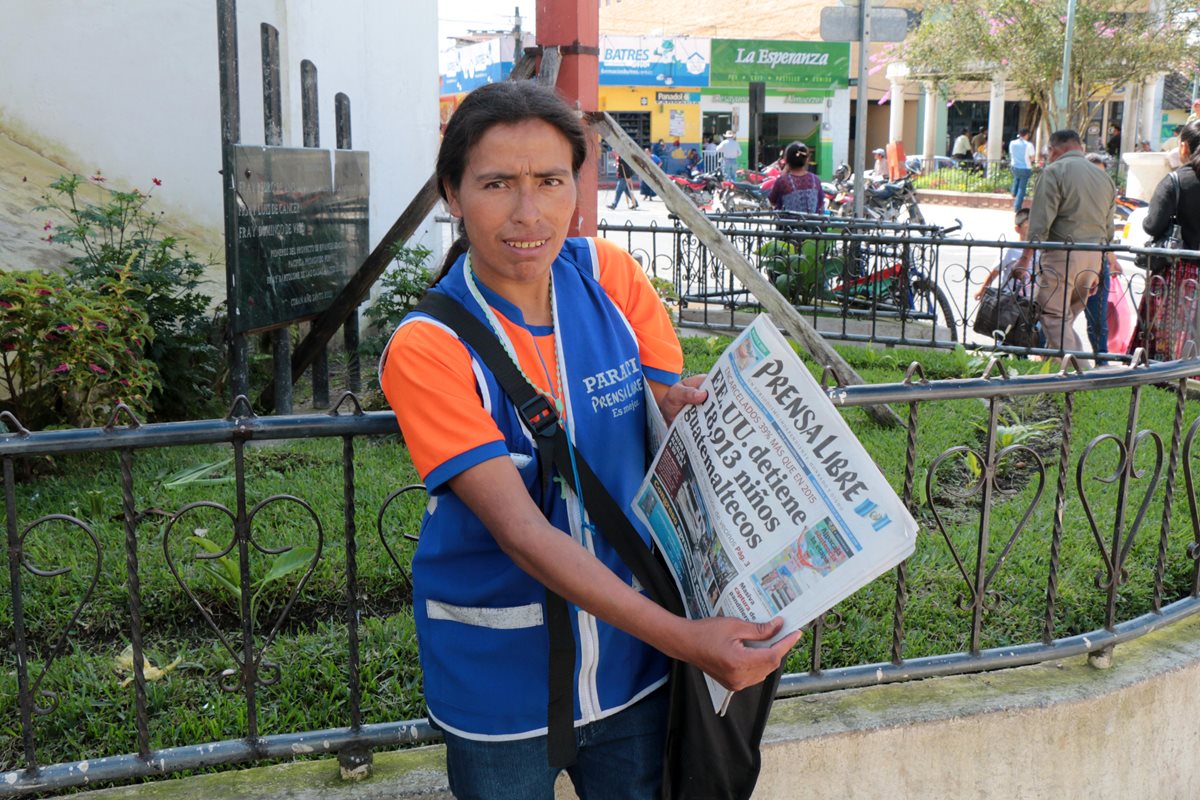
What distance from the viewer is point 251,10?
6543mm

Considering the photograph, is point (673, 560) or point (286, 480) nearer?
point (673, 560)

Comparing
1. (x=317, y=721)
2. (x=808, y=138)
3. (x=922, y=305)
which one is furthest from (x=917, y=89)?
(x=317, y=721)

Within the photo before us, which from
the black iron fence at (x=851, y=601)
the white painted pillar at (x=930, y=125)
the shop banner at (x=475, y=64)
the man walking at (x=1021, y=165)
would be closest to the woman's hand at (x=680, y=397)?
the black iron fence at (x=851, y=601)

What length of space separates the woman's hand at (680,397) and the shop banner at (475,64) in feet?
101

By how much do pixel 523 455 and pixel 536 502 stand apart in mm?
86

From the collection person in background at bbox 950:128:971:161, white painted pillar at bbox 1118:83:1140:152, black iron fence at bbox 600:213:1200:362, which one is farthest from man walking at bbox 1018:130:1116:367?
person in background at bbox 950:128:971:161

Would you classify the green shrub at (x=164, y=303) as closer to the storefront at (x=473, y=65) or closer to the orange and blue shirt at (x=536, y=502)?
the orange and blue shirt at (x=536, y=502)

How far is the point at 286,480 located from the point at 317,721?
186 cm

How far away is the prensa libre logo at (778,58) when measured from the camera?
119 ft

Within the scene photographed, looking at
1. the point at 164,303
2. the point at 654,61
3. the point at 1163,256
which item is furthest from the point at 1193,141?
the point at 654,61

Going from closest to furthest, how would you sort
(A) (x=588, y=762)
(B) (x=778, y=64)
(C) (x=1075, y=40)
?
(A) (x=588, y=762) < (C) (x=1075, y=40) < (B) (x=778, y=64)

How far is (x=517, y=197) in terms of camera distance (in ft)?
5.37

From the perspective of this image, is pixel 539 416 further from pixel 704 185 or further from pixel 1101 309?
pixel 704 185

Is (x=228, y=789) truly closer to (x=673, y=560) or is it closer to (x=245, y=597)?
(x=245, y=597)
